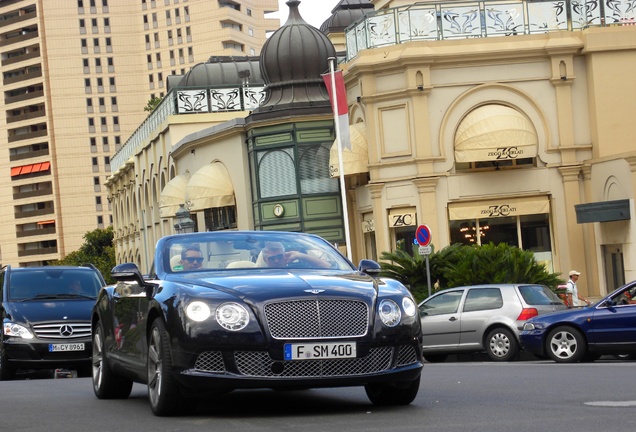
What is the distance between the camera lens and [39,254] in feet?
464

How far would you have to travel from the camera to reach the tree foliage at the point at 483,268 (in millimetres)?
29547

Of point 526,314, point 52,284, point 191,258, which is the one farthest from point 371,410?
point 526,314

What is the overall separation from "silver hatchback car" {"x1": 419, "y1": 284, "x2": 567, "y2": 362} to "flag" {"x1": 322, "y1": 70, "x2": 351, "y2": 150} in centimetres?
1105

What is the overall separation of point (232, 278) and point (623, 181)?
25373mm

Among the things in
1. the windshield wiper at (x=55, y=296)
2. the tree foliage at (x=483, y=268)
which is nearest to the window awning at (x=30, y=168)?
the tree foliage at (x=483, y=268)

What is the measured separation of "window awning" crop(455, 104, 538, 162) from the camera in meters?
35.6

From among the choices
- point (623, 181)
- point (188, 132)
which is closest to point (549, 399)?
point (623, 181)

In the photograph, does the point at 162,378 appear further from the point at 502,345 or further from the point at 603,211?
the point at 603,211

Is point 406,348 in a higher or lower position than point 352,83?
lower

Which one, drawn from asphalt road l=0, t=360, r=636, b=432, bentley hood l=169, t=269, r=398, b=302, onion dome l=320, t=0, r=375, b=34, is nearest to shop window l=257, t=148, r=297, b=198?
onion dome l=320, t=0, r=375, b=34

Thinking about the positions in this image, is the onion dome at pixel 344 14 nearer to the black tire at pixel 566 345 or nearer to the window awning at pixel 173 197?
the window awning at pixel 173 197

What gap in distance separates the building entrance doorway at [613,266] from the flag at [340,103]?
7334 millimetres

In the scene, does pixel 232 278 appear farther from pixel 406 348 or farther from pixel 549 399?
pixel 549 399

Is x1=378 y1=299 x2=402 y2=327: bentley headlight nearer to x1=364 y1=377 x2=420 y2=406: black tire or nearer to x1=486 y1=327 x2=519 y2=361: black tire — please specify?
x1=364 y1=377 x2=420 y2=406: black tire
